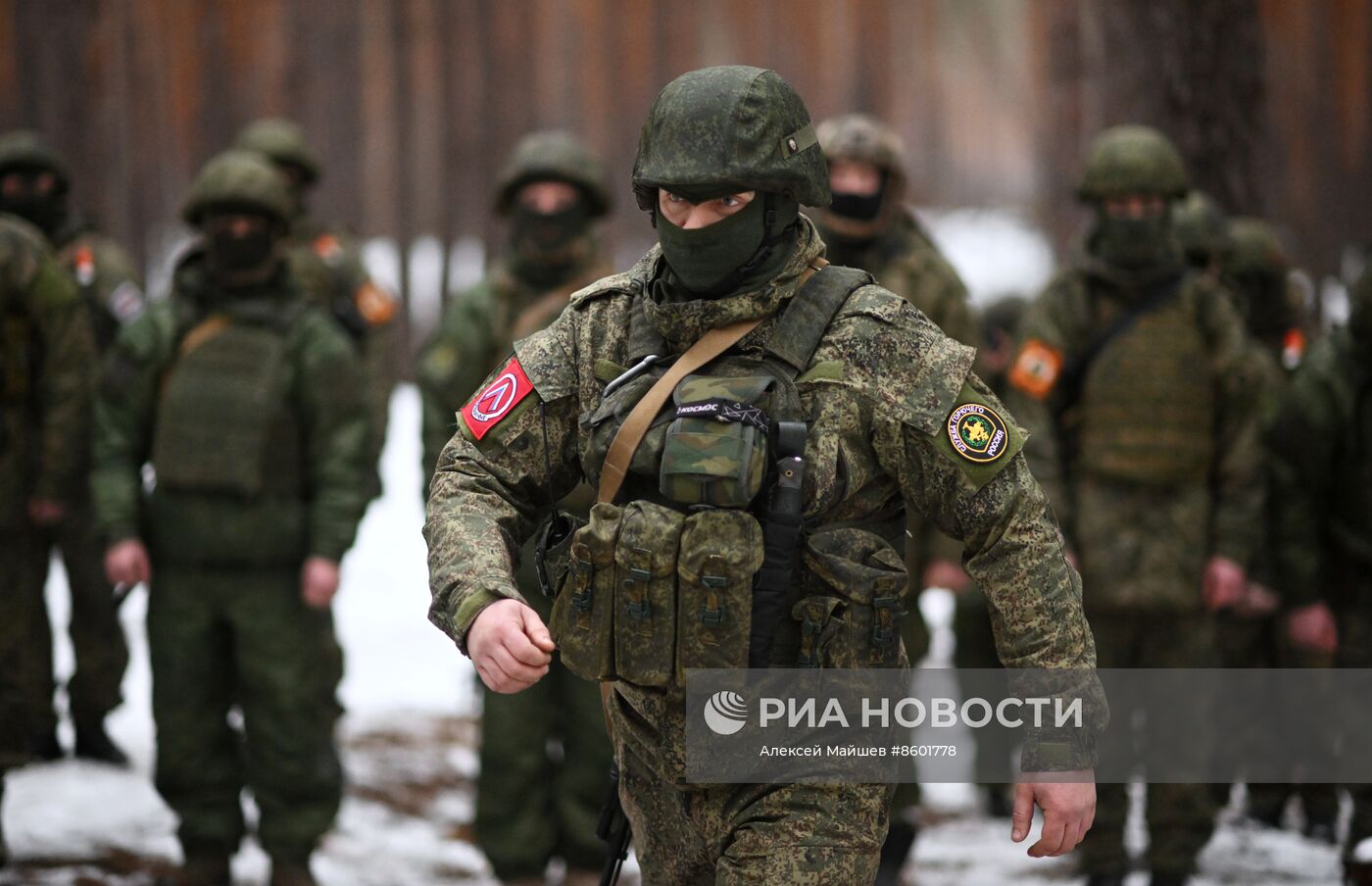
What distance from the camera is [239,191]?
5.82 metres

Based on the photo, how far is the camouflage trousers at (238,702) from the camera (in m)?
5.77

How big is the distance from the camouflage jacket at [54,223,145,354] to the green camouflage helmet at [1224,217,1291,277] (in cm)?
469

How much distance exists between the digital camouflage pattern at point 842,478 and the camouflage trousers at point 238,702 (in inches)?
101

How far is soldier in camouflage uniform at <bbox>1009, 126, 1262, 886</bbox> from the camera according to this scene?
6.01 m

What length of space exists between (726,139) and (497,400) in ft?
2.26

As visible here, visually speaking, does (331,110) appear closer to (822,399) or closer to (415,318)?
(415,318)

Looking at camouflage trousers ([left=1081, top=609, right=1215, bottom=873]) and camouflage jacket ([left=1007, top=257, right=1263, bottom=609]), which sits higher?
camouflage jacket ([left=1007, top=257, right=1263, bottom=609])

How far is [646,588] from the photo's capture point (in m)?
3.17

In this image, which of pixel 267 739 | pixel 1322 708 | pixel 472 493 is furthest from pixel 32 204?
pixel 1322 708

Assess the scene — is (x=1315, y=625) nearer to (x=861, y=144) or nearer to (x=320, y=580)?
(x=861, y=144)

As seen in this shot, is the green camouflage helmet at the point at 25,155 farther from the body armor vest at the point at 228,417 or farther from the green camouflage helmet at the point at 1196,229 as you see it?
the green camouflage helmet at the point at 1196,229

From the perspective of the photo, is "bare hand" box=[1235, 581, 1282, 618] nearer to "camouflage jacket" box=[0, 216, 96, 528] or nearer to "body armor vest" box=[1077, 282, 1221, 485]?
"body armor vest" box=[1077, 282, 1221, 485]

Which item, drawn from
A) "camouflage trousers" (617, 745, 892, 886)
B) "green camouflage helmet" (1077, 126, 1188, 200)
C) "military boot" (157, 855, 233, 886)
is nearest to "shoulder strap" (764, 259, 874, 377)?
"camouflage trousers" (617, 745, 892, 886)

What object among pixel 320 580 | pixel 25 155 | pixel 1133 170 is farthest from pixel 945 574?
pixel 25 155
